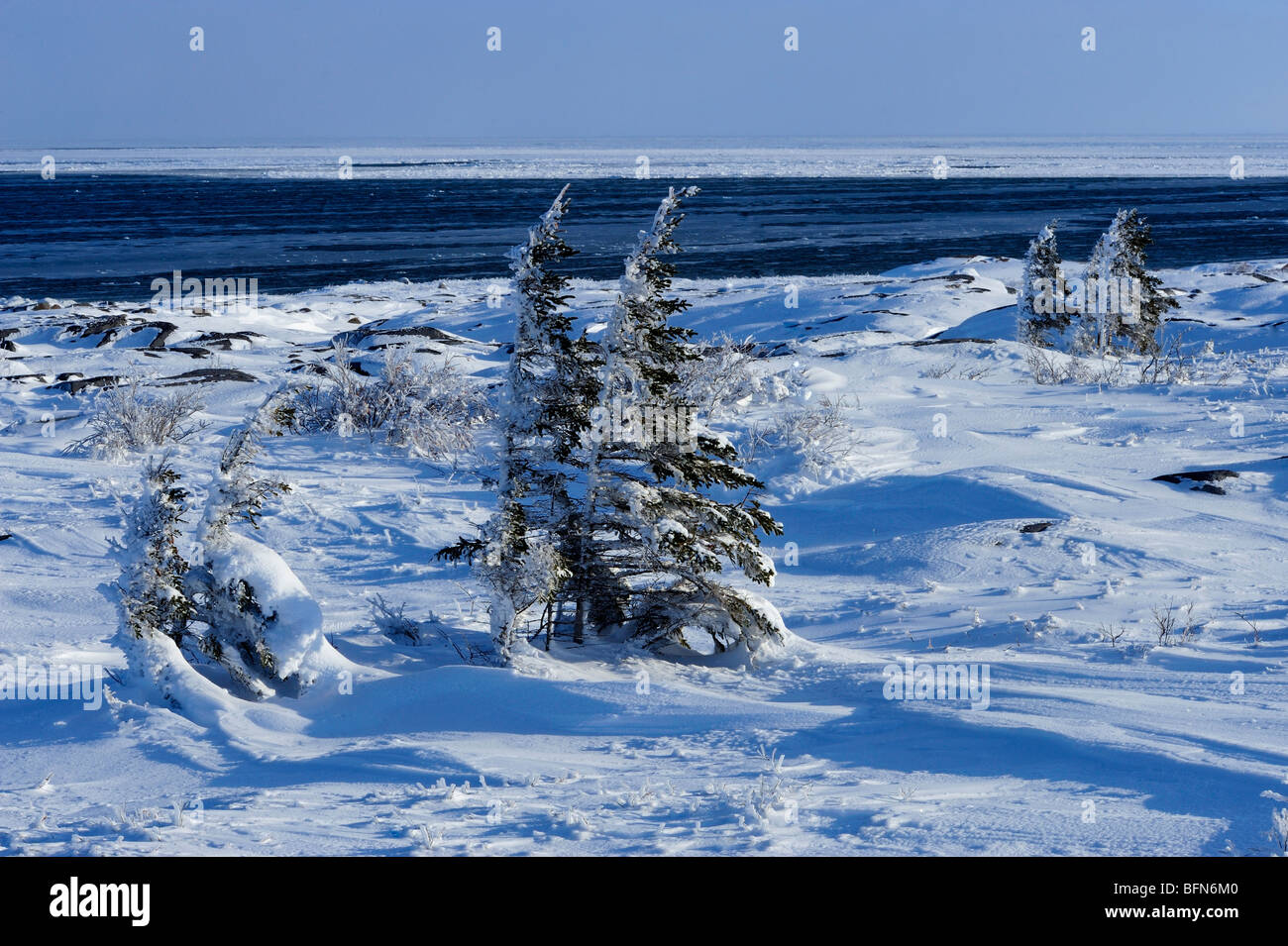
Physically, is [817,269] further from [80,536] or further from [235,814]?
[235,814]

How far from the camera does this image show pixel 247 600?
15.1ft

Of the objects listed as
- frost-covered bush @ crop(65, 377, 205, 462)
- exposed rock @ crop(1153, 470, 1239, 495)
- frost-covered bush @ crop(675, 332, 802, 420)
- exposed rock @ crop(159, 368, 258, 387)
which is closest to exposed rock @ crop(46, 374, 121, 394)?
exposed rock @ crop(159, 368, 258, 387)

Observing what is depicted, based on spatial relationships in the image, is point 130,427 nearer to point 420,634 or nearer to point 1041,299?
point 420,634

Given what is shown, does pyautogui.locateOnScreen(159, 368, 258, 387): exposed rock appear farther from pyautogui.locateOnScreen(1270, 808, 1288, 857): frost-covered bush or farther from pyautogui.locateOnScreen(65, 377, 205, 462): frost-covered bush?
pyautogui.locateOnScreen(1270, 808, 1288, 857): frost-covered bush

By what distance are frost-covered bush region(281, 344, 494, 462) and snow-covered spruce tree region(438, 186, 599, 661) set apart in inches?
190

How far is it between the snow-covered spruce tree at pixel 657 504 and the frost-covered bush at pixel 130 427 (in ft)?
17.7

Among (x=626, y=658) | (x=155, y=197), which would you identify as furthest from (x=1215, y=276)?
(x=155, y=197)

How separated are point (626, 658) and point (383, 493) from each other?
394 cm

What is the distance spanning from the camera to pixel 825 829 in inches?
124

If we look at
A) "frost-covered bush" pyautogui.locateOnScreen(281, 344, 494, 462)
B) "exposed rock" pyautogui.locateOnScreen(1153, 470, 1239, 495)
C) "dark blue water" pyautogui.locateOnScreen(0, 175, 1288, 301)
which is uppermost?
"dark blue water" pyautogui.locateOnScreen(0, 175, 1288, 301)

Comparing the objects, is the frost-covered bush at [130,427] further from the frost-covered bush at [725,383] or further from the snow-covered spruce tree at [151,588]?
the snow-covered spruce tree at [151,588]

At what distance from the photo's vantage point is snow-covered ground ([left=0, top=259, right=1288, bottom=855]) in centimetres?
324

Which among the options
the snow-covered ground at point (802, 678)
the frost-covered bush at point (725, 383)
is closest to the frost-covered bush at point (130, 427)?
the snow-covered ground at point (802, 678)

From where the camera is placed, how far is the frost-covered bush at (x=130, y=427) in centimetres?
954
